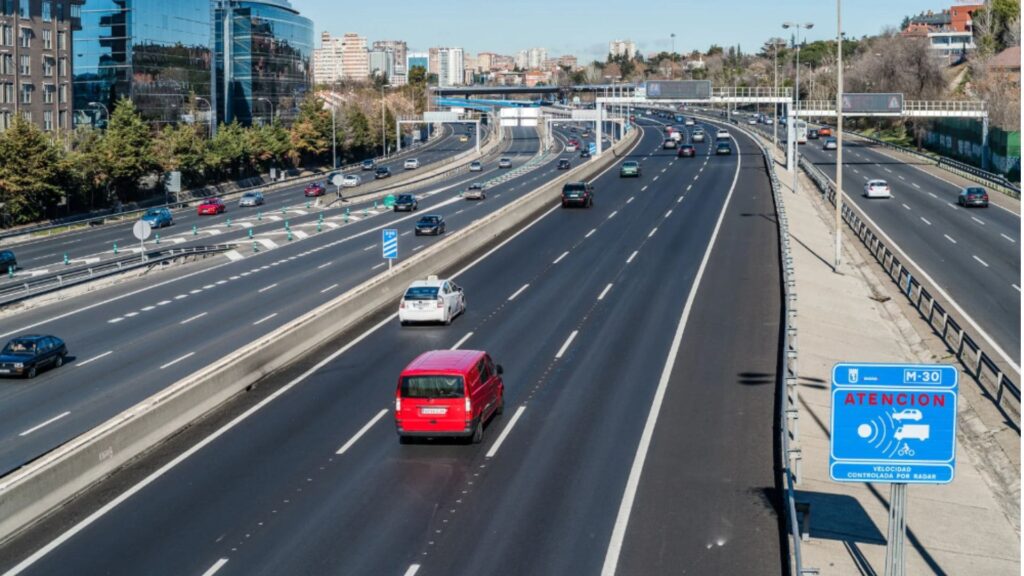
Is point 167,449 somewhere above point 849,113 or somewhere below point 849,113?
below

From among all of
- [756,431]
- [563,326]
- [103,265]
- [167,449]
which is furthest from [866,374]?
[103,265]

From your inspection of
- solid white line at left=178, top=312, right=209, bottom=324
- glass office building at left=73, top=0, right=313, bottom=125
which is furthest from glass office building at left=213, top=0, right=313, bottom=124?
solid white line at left=178, top=312, right=209, bottom=324

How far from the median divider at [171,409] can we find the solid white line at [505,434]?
671cm

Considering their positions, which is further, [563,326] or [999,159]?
[999,159]

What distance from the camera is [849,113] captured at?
99.9 metres

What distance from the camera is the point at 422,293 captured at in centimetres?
3584

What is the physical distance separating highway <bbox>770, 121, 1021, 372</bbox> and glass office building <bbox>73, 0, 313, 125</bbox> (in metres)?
68.9

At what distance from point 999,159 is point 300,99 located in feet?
327

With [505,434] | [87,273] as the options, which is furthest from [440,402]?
[87,273]

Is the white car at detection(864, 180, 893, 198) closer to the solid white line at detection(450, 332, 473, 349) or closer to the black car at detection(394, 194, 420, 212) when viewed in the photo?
the black car at detection(394, 194, 420, 212)

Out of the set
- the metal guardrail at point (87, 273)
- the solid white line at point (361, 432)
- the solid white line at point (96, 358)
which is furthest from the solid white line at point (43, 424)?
the metal guardrail at point (87, 273)

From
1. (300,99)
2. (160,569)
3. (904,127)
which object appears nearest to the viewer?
(160,569)

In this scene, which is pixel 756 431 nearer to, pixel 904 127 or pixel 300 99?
pixel 904 127

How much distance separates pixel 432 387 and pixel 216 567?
6814mm
